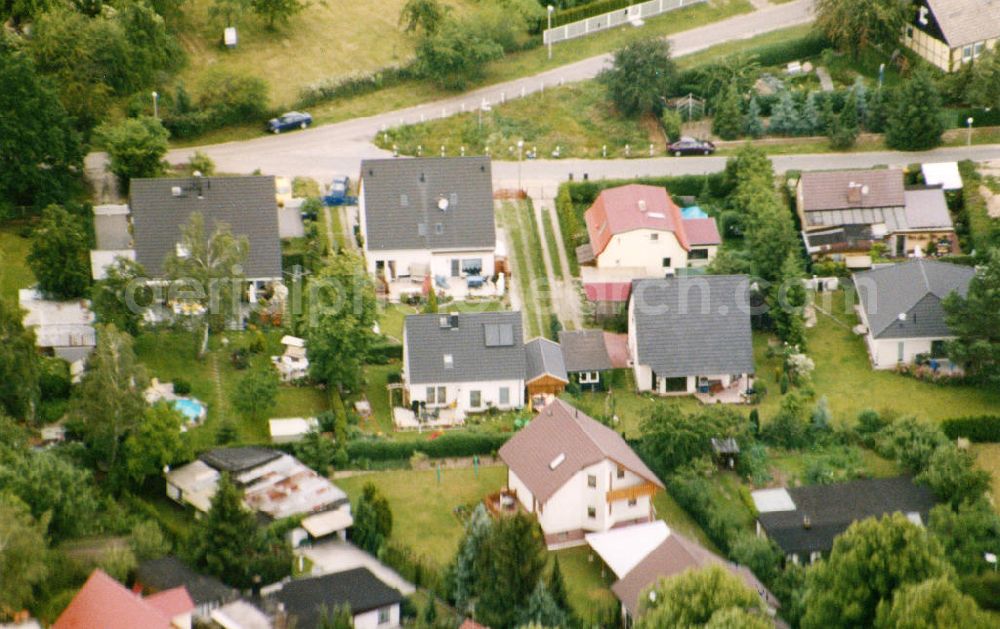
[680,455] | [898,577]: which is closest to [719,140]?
[680,455]

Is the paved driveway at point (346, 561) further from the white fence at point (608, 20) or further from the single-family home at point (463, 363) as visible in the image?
the white fence at point (608, 20)

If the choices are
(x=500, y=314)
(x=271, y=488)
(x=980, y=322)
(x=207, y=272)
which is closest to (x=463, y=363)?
(x=500, y=314)

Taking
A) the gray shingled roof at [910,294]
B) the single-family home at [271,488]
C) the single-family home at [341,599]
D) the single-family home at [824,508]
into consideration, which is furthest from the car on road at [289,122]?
the single-family home at [341,599]

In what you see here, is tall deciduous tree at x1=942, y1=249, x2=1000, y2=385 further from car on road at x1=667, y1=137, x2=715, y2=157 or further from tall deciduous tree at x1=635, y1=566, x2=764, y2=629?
Answer: tall deciduous tree at x1=635, y1=566, x2=764, y2=629

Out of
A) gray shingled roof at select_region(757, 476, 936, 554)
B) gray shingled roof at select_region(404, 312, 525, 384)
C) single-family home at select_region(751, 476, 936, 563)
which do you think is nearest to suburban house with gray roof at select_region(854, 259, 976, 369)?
single-family home at select_region(751, 476, 936, 563)

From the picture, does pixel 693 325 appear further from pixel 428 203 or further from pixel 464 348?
pixel 428 203

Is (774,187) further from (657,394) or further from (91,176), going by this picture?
(91,176)
